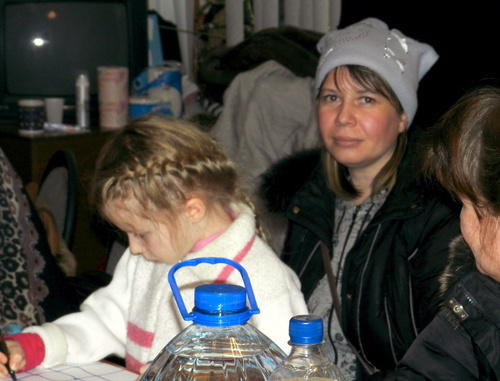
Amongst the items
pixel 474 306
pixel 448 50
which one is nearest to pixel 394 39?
pixel 448 50

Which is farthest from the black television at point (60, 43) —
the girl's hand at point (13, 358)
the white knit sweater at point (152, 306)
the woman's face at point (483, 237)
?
the woman's face at point (483, 237)

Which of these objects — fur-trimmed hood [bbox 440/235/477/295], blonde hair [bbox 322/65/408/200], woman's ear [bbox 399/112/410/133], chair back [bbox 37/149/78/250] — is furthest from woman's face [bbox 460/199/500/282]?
chair back [bbox 37/149/78/250]

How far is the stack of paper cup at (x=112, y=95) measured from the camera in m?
3.41

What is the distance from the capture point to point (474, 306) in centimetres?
125

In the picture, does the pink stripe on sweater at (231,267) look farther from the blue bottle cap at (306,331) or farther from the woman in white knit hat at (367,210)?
the blue bottle cap at (306,331)

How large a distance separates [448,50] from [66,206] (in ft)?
4.19

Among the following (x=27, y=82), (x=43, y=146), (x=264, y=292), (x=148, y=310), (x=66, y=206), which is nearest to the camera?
(x=264, y=292)

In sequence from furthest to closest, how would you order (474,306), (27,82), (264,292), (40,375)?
(27,82) → (264,292) → (40,375) → (474,306)

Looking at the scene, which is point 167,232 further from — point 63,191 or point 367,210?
point 63,191

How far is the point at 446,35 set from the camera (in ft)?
8.84

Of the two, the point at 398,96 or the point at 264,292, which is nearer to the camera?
the point at 264,292

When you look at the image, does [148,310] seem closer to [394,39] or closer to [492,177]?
[492,177]

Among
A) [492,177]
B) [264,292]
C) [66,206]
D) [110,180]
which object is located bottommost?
[66,206]

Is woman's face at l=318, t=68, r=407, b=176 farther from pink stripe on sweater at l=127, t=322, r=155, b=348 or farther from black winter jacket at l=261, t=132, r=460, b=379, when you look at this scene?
pink stripe on sweater at l=127, t=322, r=155, b=348
